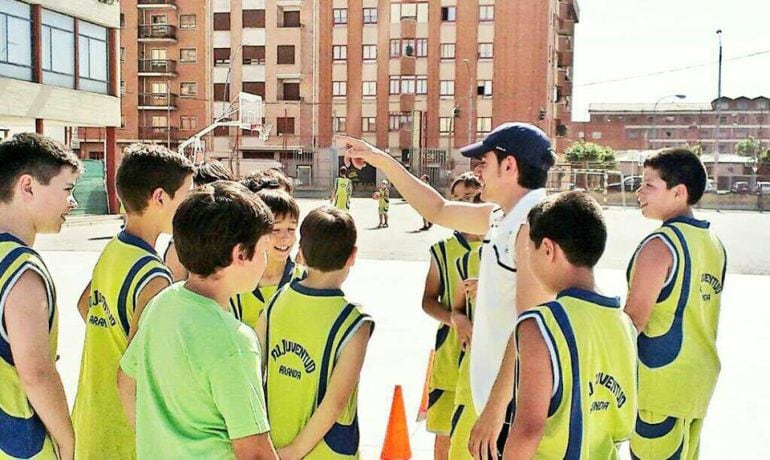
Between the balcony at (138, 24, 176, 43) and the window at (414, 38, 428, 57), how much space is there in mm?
18166

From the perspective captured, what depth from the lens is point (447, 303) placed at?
4.54m

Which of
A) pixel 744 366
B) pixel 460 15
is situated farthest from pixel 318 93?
pixel 744 366

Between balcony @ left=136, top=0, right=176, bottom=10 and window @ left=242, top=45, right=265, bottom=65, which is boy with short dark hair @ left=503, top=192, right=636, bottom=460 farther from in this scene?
balcony @ left=136, top=0, right=176, bottom=10

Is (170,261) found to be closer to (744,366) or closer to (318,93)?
(744,366)

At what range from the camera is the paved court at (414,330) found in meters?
5.85

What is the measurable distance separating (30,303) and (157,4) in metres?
63.1

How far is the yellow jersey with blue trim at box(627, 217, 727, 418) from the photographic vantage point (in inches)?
136

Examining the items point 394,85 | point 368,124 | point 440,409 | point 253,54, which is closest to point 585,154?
point 394,85

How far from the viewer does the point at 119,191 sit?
10.7 ft

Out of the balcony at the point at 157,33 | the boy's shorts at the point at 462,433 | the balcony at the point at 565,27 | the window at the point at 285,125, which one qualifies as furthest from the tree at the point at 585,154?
the boy's shorts at the point at 462,433

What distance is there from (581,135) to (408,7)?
4698 cm

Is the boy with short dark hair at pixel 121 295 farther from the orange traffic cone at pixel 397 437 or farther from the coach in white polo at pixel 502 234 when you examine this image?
the orange traffic cone at pixel 397 437

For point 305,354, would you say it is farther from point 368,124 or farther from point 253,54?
point 253,54

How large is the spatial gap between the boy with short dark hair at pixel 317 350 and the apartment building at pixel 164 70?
5971 cm
